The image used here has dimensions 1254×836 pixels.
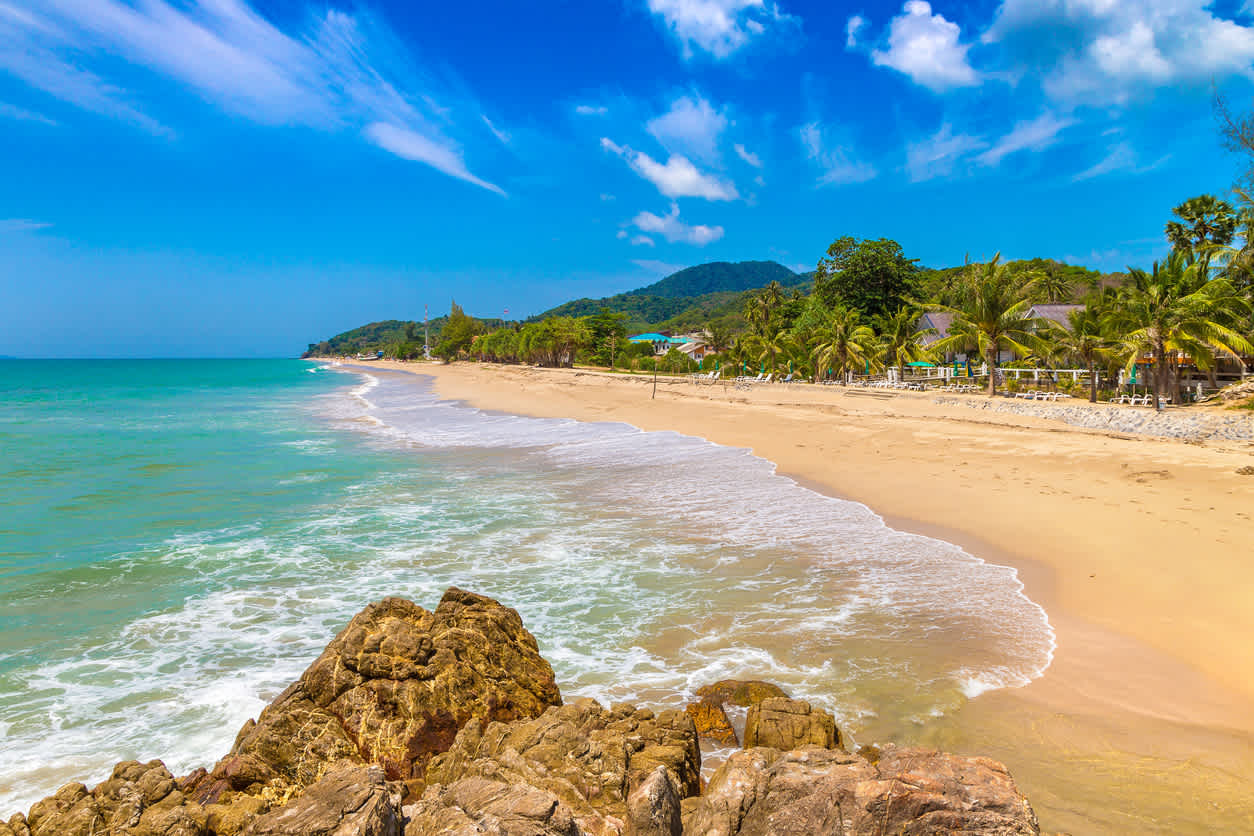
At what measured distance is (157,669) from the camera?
6078 mm

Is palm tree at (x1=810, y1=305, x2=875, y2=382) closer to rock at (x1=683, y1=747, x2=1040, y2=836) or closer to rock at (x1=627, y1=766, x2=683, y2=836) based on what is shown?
rock at (x1=683, y1=747, x2=1040, y2=836)

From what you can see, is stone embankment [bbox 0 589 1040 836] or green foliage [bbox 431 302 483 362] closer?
stone embankment [bbox 0 589 1040 836]

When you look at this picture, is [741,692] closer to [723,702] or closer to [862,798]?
[723,702]

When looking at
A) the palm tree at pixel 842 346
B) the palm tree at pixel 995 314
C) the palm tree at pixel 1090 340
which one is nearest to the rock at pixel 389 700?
the palm tree at pixel 1090 340

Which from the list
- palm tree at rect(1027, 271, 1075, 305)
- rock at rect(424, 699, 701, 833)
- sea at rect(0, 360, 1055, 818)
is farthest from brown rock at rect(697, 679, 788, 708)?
palm tree at rect(1027, 271, 1075, 305)

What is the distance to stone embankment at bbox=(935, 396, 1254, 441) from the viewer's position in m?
17.7

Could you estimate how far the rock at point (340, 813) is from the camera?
280cm

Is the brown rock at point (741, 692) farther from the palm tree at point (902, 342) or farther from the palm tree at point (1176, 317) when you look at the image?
the palm tree at point (902, 342)

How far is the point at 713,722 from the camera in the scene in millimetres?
4758

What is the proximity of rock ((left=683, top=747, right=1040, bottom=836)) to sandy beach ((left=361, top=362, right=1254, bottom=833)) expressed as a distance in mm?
1471

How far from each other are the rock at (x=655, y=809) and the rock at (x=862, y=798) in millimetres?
94

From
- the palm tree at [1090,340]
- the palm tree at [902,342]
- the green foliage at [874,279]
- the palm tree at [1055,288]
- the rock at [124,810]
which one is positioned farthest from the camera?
the palm tree at [1055,288]

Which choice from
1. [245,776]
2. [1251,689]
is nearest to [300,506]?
[245,776]

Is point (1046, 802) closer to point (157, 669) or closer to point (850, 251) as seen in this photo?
point (157, 669)
